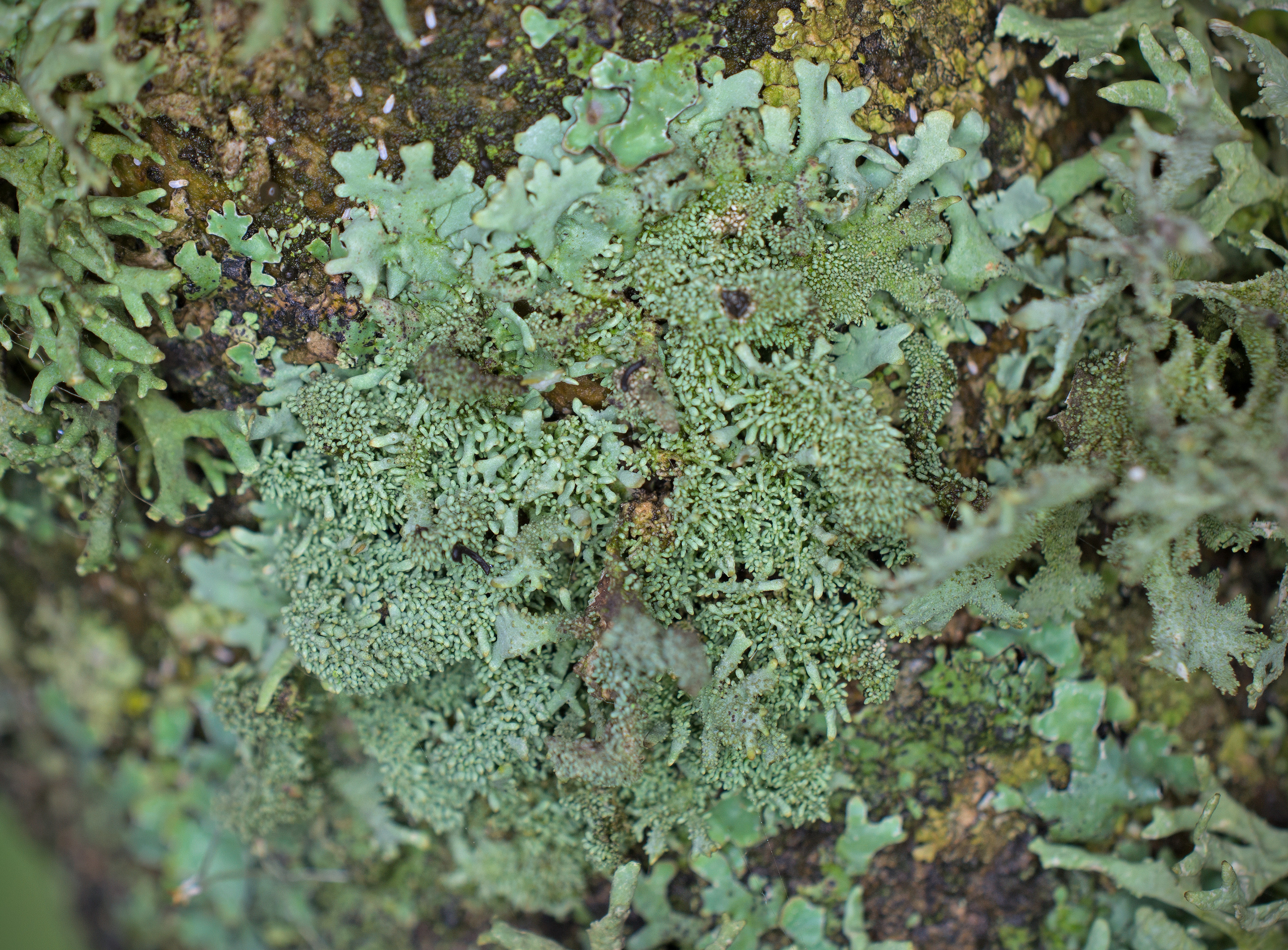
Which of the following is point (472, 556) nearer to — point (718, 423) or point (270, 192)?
point (718, 423)

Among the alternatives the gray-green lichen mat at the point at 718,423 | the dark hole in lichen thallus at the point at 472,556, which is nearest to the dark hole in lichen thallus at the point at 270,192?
the gray-green lichen mat at the point at 718,423

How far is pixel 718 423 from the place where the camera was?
60.1 inches

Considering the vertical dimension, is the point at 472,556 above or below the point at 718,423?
below

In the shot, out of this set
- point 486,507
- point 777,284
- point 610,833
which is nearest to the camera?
point 777,284

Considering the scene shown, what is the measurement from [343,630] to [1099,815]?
1.81 m

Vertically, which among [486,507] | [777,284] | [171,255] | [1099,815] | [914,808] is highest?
[171,255]

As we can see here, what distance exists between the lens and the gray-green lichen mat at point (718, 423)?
146 cm

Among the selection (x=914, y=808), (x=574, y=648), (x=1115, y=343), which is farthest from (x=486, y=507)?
(x=1115, y=343)

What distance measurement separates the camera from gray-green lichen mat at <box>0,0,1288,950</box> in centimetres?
146

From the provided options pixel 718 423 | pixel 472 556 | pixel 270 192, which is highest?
pixel 270 192

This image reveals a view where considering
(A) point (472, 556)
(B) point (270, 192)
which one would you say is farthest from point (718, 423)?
(B) point (270, 192)

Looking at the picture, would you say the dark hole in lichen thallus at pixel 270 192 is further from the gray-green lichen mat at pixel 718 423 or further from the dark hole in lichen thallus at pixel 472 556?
the dark hole in lichen thallus at pixel 472 556

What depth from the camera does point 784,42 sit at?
1506 mm

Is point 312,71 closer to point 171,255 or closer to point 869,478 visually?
point 171,255
